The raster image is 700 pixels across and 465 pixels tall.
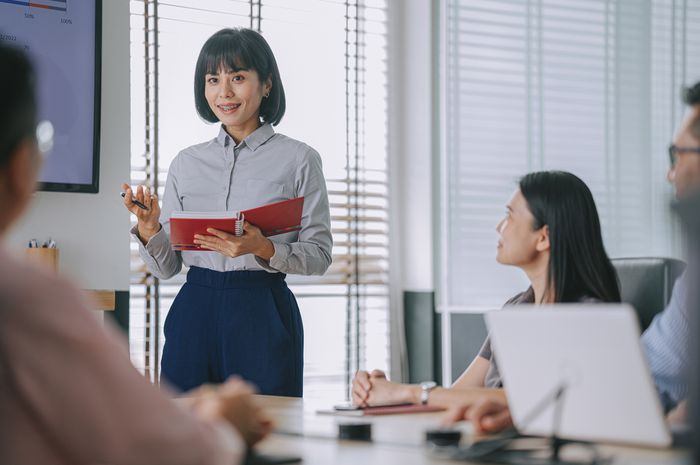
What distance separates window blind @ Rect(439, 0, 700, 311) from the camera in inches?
130

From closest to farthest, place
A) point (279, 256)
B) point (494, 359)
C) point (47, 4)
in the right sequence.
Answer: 1. point (494, 359)
2. point (279, 256)
3. point (47, 4)

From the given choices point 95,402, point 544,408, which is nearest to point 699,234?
point 544,408

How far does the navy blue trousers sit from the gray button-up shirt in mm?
86

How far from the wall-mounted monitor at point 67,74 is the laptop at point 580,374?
7.30 ft

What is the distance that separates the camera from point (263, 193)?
289 cm

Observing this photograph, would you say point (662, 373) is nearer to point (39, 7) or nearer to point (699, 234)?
point (699, 234)

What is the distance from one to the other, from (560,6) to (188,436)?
317cm

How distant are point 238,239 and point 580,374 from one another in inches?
55.5

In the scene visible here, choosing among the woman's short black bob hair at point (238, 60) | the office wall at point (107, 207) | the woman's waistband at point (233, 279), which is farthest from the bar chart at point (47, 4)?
the woman's waistband at point (233, 279)

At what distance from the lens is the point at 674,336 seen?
188 cm

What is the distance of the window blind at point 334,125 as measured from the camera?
3967mm

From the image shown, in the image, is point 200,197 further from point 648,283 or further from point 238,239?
point 648,283

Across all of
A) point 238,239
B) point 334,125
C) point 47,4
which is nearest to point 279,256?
point 238,239

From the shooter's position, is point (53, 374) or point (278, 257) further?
point (278, 257)
